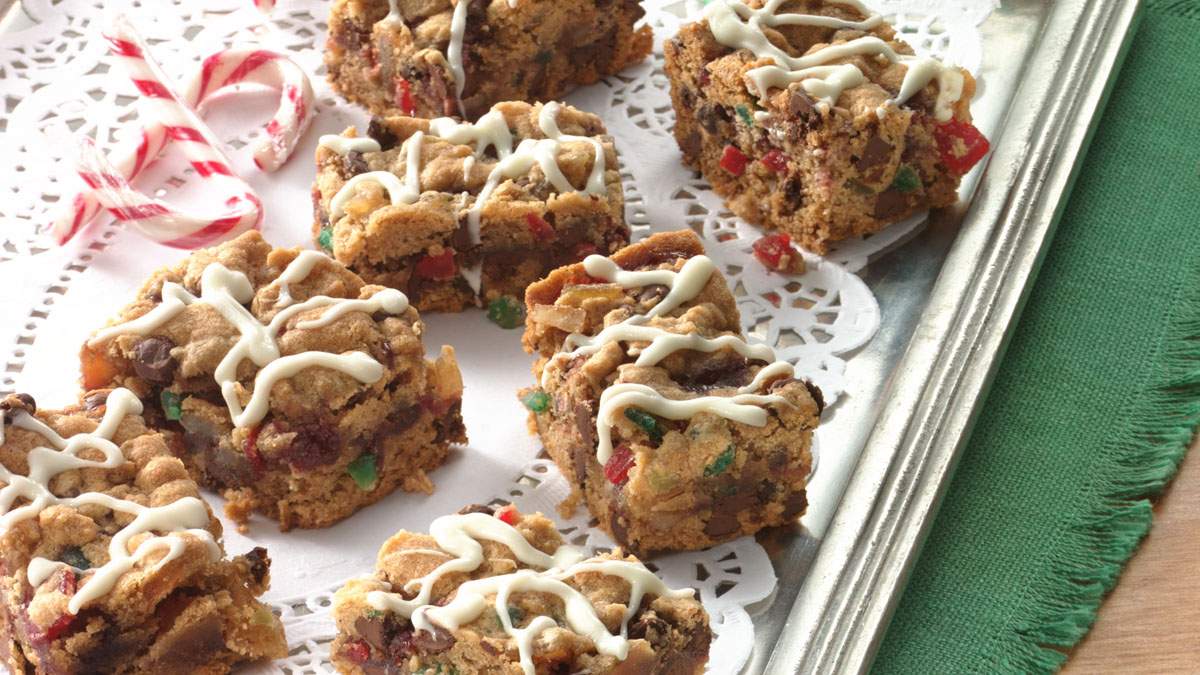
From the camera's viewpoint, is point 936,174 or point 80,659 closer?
point 80,659

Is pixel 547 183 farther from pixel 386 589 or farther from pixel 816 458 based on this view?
pixel 386 589

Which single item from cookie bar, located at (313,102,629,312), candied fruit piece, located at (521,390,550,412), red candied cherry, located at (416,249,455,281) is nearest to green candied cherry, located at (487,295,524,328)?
cookie bar, located at (313,102,629,312)

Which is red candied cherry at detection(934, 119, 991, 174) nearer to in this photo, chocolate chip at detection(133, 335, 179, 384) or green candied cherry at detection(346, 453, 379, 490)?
green candied cherry at detection(346, 453, 379, 490)

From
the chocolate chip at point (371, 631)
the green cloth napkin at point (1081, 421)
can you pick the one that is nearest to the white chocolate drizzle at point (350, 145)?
the chocolate chip at point (371, 631)

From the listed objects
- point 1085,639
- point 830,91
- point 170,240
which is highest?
point 830,91

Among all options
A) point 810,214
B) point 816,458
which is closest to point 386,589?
point 816,458

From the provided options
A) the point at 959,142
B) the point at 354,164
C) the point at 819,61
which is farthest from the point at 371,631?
the point at 959,142

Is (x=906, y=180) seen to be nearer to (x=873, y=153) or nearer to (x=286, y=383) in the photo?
(x=873, y=153)
